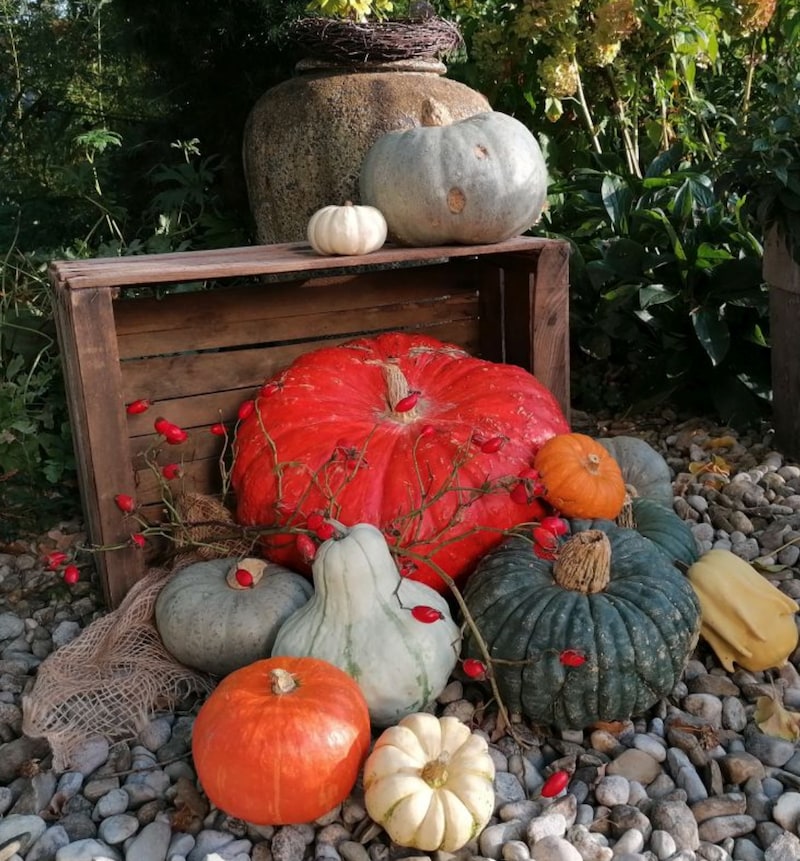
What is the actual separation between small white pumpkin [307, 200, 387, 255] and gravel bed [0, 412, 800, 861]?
1.15 meters

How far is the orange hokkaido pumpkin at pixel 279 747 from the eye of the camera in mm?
1701

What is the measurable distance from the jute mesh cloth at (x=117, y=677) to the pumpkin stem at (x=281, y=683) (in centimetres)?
49

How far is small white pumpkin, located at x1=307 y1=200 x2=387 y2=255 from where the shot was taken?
2555mm

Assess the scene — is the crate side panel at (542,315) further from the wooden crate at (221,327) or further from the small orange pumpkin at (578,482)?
the small orange pumpkin at (578,482)

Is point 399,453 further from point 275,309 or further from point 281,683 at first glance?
point 281,683

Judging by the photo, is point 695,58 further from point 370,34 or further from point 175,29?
point 175,29

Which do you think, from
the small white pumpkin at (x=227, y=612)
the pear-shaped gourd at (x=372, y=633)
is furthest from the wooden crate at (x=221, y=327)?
the pear-shaped gourd at (x=372, y=633)

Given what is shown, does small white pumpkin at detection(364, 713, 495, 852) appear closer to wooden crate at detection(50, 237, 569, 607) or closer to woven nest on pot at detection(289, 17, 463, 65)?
wooden crate at detection(50, 237, 569, 607)

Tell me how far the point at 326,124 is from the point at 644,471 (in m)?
1.66

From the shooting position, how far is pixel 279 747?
5.58 feet

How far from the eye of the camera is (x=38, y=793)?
1909 mm

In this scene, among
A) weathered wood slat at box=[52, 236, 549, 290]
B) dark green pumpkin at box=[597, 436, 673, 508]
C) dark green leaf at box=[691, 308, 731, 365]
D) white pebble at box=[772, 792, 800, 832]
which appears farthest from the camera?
dark green leaf at box=[691, 308, 731, 365]

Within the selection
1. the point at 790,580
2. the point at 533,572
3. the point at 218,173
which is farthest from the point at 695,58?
the point at 533,572

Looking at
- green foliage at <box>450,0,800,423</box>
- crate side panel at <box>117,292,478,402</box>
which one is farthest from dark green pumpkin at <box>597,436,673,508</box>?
crate side panel at <box>117,292,478,402</box>
